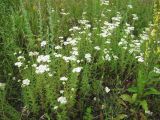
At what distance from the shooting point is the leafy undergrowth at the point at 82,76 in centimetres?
351

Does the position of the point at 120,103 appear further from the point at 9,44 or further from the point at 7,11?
the point at 7,11

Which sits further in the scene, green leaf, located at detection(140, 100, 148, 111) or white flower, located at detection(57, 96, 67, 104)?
green leaf, located at detection(140, 100, 148, 111)

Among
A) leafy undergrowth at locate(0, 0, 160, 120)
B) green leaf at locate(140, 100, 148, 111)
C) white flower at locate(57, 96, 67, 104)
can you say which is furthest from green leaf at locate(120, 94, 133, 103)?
white flower at locate(57, 96, 67, 104)

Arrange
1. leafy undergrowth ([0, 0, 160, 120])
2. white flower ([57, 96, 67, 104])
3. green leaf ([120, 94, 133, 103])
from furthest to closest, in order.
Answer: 1. green leaf ([120, 94, 133, 103])
2. leafy undergrowth ([0, 0, 160, 120])
3. white flower ([57, 96, 67, 104])

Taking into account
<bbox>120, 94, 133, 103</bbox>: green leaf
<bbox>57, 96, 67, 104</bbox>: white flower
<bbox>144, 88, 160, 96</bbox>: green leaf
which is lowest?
<bbox>120, 94, 133, 103</bbox>: green leaf

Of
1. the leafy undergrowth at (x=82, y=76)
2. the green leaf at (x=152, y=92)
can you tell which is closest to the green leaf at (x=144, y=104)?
the leafy undergrowth at (x=82, y=76)

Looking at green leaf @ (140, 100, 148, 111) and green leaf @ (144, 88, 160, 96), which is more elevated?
green leaf @ (144, 88, 160, 96)

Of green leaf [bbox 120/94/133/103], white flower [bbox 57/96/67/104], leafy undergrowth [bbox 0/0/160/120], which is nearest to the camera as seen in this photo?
white flower [bbox 57/96/67/104]

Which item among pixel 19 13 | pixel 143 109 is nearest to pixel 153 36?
pixel 143 109

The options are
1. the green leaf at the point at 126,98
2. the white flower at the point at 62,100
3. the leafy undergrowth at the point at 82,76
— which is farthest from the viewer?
the green leaf at the point at 126,98

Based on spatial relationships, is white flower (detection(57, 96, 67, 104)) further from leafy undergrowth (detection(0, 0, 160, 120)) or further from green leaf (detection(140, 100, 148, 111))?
green leaf (detection(140, 100, 148, 111))

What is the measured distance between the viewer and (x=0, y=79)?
4102 mm

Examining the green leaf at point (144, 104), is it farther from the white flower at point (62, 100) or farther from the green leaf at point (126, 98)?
the white flower at point (62, 100)

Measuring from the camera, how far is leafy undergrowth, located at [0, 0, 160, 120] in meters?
3.51
